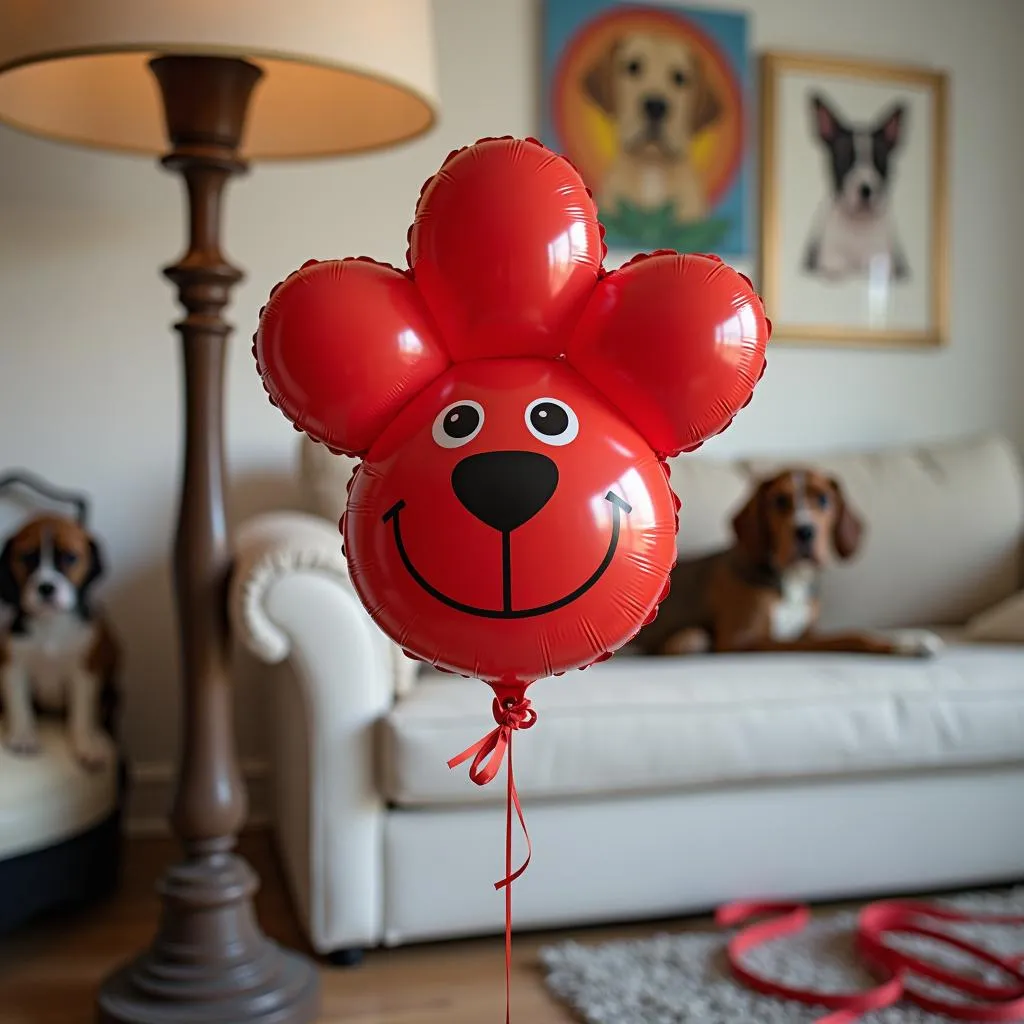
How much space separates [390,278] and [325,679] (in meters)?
0.98

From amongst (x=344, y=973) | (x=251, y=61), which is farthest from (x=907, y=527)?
(x=251, y=61)

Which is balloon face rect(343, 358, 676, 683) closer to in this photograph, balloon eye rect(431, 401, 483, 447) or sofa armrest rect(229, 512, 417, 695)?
balloon eye rect(431, 401, 483, 447)

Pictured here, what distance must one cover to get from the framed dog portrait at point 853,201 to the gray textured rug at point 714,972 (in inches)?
60.5

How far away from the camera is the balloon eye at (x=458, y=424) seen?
76 cm

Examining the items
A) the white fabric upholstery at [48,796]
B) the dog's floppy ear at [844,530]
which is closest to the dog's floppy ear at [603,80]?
the dog's floppy ear at [844,530]

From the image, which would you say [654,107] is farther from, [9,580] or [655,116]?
[9,580]

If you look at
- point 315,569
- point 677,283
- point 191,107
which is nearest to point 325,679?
point 315,569

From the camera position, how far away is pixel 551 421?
0.77 metres

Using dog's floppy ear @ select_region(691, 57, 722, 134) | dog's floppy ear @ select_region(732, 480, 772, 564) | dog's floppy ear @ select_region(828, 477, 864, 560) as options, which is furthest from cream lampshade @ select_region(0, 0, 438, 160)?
dog's floppy ear @ select_region(691, 57, 722, 134)

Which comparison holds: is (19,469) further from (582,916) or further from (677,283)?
(677,283)

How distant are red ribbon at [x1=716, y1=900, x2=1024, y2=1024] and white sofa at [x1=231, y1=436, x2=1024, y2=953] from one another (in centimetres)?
7

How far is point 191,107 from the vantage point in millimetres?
1521

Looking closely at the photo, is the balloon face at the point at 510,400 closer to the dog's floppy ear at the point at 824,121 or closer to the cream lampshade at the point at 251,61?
the cream lampshade at the point at 251,61

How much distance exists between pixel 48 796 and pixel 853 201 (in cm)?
233
